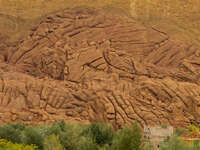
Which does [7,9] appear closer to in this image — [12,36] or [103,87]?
[12,36]

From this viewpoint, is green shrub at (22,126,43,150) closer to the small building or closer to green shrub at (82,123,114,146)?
green shrub at (82,123,114,146)

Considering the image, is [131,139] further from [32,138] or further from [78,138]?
[32,138]

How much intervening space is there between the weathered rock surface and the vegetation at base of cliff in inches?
97.7

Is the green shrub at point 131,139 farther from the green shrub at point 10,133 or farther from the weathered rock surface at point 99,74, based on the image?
the weathered rock surface at point 99,74

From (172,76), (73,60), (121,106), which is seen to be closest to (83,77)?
(73,60)

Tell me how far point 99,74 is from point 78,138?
34.5 ft

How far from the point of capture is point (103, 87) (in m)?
33.4

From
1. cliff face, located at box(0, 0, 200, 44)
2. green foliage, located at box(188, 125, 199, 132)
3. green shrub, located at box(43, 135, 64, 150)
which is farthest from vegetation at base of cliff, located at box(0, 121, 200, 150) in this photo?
cliff face, located at box(0, 0, 200, 44)

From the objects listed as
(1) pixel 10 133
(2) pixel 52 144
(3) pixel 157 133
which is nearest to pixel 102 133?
(3) pixel 157 133

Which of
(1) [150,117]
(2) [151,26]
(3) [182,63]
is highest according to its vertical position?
(2) [151,26]

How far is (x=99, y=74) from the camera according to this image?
1382 inches

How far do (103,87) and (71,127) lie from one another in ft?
22.8

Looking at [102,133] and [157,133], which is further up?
[102,133]

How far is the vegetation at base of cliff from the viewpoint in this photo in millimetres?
19000
